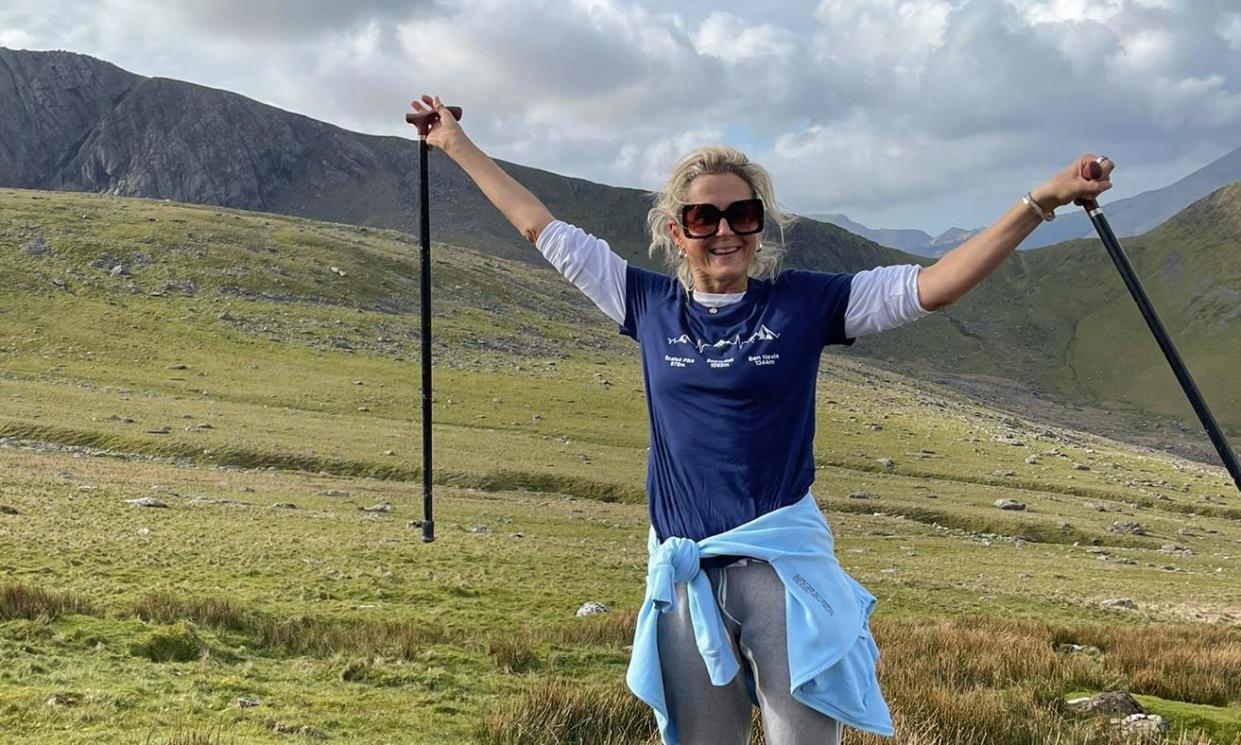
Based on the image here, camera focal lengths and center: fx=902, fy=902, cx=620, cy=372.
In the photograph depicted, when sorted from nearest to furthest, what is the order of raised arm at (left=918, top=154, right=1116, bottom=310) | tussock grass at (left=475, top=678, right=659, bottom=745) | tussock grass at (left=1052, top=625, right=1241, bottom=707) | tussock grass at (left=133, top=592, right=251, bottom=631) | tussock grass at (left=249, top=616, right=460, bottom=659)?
1. raised arm at (left=918, top=154, right=1116, bottom=310)
2. tussock grass at (left=475, top=678, right=659, bottom=745)
3. tussock grass at (left=1052, top=625, right=1241, bottom=707)
4. tussock grass at (left=249, top=616, right=460, bottom=659)
5. tussock grass at (left=133, top=592, right=251, bottom=631)

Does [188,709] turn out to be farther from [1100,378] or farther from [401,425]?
[1100,378]

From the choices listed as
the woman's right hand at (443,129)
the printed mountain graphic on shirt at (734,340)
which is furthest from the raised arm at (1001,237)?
the woman's right hand at (443,129)

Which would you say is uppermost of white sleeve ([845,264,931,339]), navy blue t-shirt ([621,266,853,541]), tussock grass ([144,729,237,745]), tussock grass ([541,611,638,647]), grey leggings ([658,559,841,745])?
white sleeve ([845,264,931,339])

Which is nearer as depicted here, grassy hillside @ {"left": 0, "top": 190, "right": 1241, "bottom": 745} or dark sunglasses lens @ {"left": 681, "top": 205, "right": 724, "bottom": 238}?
dark sunglasses lens @ {"left": 681, "top": 205, "right": 724, "bottom": 238}

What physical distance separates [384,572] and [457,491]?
661 inches

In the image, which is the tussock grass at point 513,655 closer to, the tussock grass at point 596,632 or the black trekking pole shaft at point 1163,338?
the tussock grass at point 596,632

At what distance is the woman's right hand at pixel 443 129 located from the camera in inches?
209

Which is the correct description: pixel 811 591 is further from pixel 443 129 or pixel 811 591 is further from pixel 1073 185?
pixel 443 129

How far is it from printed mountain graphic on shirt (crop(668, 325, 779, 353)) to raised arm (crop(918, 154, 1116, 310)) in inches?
27.1

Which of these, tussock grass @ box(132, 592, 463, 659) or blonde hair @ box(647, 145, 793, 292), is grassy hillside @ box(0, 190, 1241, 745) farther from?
blonde hair @ box(647, 145, 793, 292)

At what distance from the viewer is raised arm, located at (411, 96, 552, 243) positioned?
4.86 metres

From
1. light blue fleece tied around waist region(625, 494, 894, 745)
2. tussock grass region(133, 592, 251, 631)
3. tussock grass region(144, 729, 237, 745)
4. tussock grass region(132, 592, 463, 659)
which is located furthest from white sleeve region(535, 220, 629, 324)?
tussock grass region(133, 592, 251, 631)

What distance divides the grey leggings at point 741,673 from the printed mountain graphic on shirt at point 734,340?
0.95 m

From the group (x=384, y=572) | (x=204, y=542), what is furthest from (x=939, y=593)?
(x=204, y=542)
